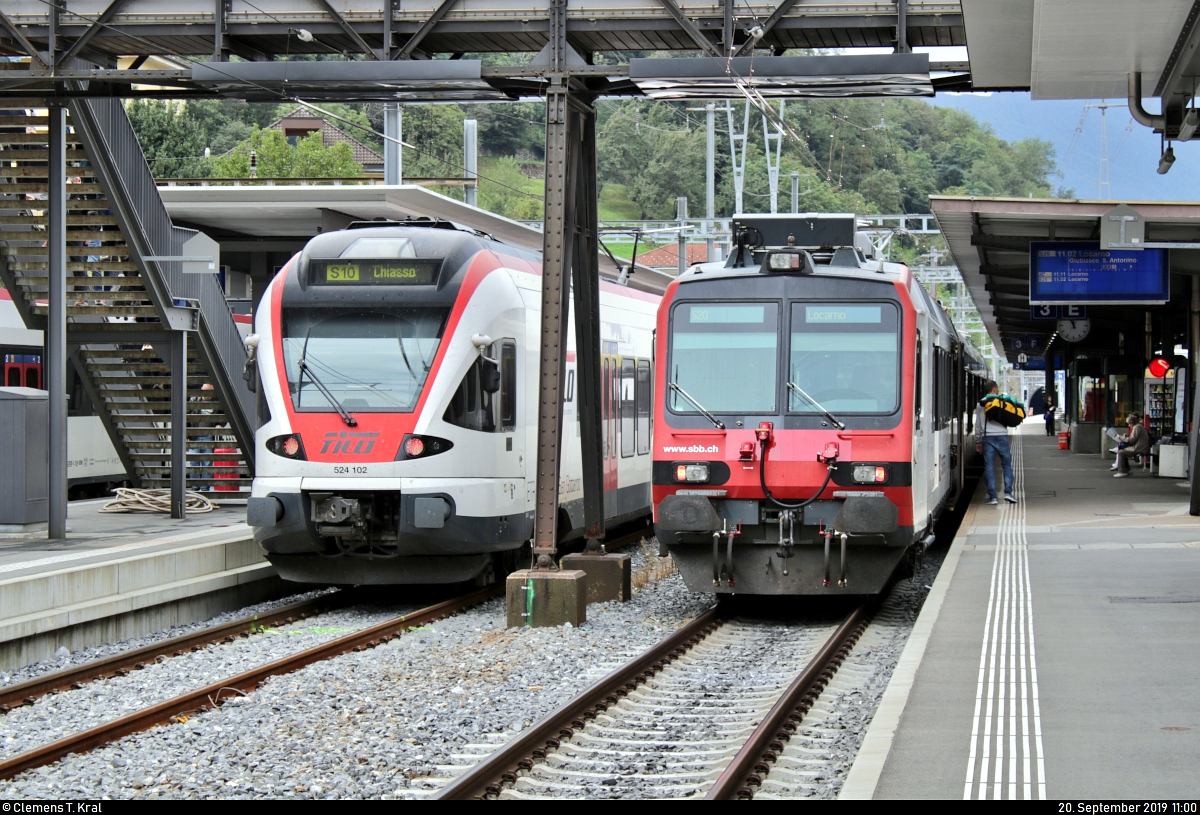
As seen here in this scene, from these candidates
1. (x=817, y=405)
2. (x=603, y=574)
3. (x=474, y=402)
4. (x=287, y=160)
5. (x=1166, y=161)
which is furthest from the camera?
(x=287, y=160)

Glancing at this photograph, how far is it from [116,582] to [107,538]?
3401 millimetres

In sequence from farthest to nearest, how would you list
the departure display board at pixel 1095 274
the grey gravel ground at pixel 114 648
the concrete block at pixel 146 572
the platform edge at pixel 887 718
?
1. the departure display board at pixel 1095 274
2. the concrete block at pixel 146 572
3. the grey gravel ground at pixel 114 648
4. the platform edge at pixel 887 718

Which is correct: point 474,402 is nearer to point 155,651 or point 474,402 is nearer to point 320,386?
point 320,386

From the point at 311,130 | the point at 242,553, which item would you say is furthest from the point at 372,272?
the point at 311,130

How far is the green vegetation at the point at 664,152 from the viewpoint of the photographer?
61938 mm

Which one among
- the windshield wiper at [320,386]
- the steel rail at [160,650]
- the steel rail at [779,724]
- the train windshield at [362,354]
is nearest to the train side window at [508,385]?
the train windshield at [362,354]

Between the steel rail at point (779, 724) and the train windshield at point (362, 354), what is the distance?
4.32 meters

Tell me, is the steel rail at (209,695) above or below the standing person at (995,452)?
below

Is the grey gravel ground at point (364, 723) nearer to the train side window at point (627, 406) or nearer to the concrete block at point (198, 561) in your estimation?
the concrete block at point (198, 561)

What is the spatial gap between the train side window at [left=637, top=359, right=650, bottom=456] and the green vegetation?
2417cm

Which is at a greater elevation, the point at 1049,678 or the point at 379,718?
the point at 1049,678

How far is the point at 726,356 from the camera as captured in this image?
469 inches

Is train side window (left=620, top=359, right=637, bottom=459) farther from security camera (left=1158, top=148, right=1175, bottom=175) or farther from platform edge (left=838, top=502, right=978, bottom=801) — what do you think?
security camera (left=1158, top=148, right=1175, bottom=175)

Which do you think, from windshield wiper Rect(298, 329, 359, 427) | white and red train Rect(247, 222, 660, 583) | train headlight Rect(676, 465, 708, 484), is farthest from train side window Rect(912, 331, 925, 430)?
windshield wiper Rect(298, 329, 359, 427)
